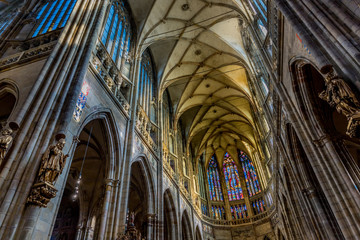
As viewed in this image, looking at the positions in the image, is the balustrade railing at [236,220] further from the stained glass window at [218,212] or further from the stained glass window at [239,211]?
the stained glass window at [218,212]

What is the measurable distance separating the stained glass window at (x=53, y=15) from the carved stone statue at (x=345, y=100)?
997cm

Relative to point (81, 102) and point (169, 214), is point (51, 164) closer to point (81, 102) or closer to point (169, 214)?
point (81, 102)

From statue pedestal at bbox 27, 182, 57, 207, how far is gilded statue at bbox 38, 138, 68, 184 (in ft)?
0.37

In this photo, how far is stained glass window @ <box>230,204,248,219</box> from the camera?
2542 cm

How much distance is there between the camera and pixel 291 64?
7.65m

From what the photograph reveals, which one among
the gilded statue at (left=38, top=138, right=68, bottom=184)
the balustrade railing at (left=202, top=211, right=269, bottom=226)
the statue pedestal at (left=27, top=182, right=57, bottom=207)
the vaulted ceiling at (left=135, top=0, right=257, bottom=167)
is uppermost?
the vaulted ceiling at (left=135, top=0, right=257, bottom=167)

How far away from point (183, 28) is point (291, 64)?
11492 millimetres

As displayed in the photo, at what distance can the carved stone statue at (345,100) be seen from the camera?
158 inches

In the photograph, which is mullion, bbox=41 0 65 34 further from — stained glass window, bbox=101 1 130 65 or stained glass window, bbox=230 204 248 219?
stained glass window, bbox=230 204 248 219

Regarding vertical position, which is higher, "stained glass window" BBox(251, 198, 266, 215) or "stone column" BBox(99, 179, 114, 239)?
"stained glass window" BBox(251, 198, 266, 215)

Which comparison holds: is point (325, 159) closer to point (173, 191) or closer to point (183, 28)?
point (173, 191)

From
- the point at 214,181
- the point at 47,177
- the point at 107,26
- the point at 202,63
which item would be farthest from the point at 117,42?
the point at 214,181

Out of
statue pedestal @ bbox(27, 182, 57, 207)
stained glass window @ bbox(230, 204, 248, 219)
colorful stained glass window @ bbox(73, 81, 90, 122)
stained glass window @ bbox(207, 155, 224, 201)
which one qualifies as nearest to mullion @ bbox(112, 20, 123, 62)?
colorful stained glass window @ bbox(73, 81, 90, 122)

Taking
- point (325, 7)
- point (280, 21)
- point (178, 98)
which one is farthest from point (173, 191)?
point (325, 7)
